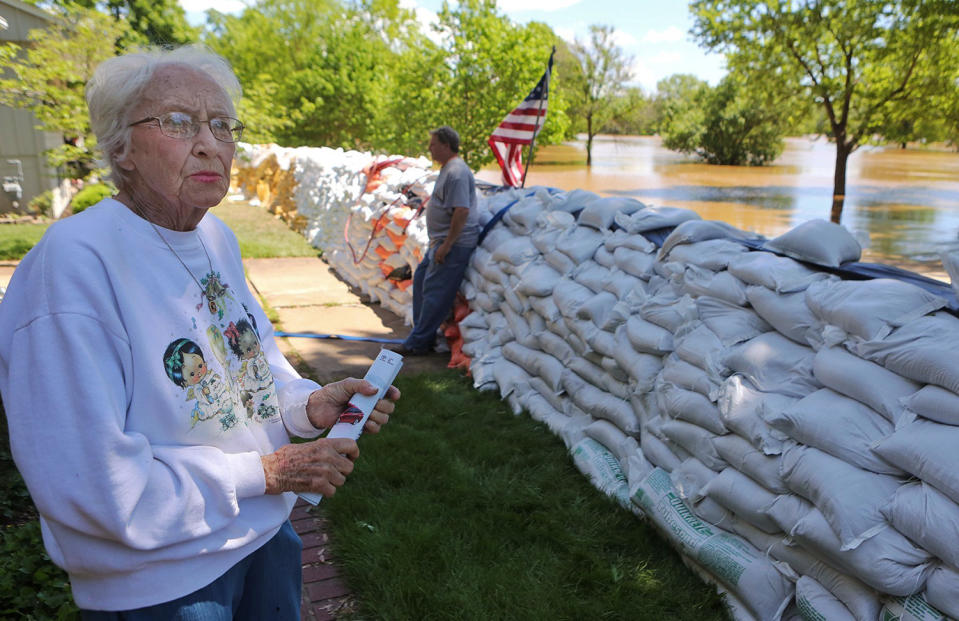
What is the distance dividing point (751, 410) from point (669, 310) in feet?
2.79

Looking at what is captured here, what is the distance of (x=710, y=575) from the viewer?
2.81m

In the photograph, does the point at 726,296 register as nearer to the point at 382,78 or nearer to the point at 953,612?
the point at 953,612

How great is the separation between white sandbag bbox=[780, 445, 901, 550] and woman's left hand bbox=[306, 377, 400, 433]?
1.44 meters

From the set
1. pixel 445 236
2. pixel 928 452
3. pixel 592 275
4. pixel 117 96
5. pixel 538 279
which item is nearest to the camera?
pixel 117 96

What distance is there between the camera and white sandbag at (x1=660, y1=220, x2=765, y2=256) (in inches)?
143

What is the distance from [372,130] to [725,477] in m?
18.9

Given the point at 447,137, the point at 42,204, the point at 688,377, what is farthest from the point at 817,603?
the point at 42,204

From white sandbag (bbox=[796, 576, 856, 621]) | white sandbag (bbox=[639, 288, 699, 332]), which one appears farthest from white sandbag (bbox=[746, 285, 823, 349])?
white sandbag (bbox=[796, 576, 856, 621])

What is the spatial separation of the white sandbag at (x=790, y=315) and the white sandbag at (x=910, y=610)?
3.04ft

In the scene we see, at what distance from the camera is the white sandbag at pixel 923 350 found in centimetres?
217

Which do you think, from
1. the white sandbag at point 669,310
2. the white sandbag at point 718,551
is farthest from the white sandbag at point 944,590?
the white sandbag at point 669,310

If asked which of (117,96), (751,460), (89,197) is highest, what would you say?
(117,96)

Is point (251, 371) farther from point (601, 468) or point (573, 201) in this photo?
point (573, 201)

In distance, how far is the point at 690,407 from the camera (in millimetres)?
3059
